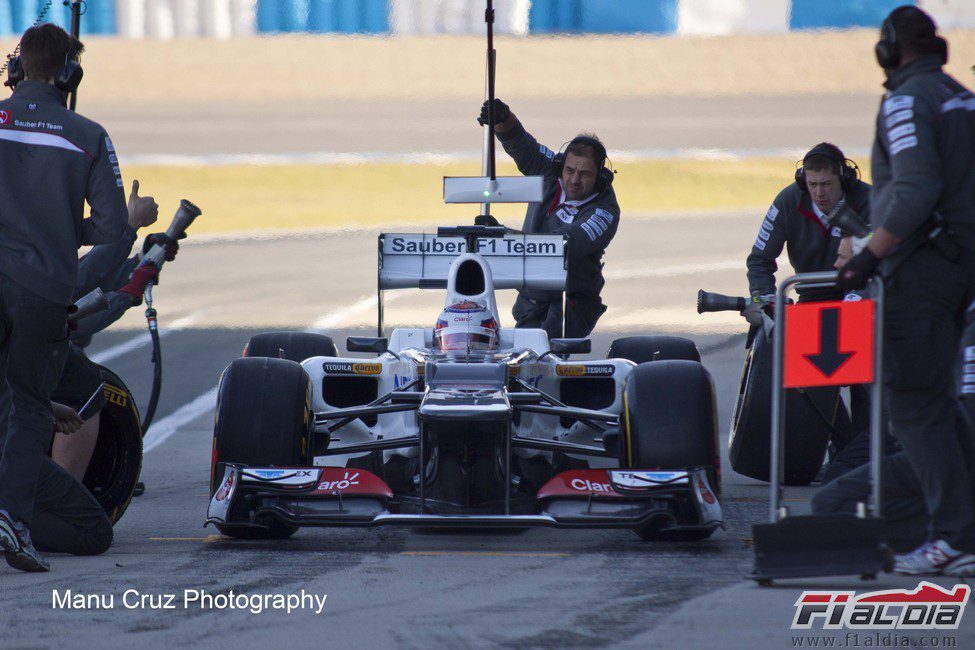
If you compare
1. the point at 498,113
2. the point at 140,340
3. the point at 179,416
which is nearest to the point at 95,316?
the point at 498,113

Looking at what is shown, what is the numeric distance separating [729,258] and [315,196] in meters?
8.07

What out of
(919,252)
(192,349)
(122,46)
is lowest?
(192,349)

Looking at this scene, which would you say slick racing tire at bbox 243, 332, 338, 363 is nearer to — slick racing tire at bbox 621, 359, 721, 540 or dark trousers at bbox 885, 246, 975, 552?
slick racing tire at bbox 621, 359, 721, 540

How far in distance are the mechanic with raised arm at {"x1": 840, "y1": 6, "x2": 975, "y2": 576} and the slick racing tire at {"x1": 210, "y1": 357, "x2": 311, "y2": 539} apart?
237 centimetres

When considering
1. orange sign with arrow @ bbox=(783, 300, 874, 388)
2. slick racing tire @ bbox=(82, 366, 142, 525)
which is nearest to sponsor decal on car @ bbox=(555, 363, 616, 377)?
orange sign with arrow @ bbox=(783, 300, 874, 388)

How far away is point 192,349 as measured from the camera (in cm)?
1212

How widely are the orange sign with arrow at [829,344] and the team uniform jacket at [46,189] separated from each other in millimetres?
2443

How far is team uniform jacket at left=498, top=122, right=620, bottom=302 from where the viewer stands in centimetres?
787

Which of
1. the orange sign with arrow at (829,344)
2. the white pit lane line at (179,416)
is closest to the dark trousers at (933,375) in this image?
the orange sign with arrow at (829,344)

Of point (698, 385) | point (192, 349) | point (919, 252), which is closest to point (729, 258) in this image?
point (192, 349)

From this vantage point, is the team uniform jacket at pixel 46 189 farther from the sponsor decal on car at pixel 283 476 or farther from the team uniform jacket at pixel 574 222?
the team uniform jacket at pixel 574 222

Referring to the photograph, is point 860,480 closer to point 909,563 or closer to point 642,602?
point 909,563

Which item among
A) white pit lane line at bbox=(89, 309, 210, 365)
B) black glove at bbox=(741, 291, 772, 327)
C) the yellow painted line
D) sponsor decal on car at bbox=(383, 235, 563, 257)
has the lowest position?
white pit lane line at bbox=(89, 309, 210, 365)

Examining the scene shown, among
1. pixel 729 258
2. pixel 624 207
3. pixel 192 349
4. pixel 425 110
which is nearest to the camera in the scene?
pixel 192 349
